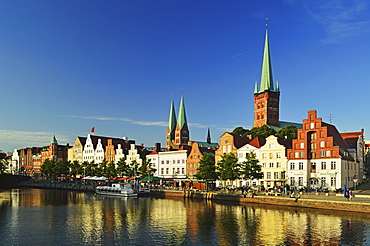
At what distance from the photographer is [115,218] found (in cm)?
5619

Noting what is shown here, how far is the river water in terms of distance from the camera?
132ft

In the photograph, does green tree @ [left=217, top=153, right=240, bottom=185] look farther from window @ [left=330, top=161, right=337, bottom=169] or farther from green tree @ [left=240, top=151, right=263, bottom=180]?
window @ [left=330, top=161, right=337, bottom=169]

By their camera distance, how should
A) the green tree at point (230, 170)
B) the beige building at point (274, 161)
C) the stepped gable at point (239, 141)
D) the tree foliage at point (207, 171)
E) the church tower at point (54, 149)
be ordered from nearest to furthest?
the green tree at point (230, 170)
the beige building at point (274, 161)
the tree foliage at point (207, 171)
the stepped gable at point (239, 141)
the church tower at point (54, 149)

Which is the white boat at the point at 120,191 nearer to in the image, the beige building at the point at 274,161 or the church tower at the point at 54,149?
the beige building at the point at 274,161

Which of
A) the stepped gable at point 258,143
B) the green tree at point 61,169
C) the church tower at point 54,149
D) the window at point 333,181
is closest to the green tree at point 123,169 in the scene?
the green tree at point 61,169

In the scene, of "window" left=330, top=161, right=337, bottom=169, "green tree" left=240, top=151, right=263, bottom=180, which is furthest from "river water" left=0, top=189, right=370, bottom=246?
"window" left=330, top=161, right=337, bottom=169

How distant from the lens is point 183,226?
161 ft

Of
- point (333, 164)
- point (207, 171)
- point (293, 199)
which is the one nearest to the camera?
point (293, 199)

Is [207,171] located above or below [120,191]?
above

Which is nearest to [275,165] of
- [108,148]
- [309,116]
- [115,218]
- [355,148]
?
[309,116]

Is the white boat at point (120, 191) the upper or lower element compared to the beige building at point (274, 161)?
lower

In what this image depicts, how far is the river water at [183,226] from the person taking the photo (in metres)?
40.3

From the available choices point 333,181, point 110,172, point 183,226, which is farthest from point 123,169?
point 183,226

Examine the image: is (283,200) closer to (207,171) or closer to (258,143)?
(207,171)
